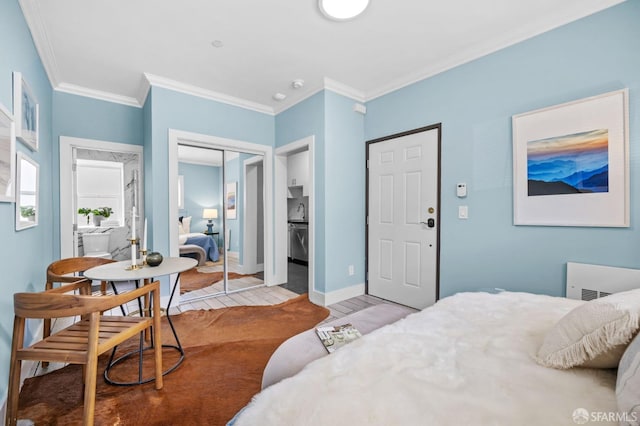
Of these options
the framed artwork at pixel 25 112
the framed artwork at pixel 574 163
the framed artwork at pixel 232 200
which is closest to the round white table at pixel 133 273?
the framed artwork at pixel 25 112

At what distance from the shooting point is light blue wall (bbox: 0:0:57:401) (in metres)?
1.62

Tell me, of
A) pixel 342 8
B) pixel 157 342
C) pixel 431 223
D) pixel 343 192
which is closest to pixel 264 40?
pixel 342 8

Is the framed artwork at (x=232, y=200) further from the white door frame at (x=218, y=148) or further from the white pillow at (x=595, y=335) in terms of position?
the white pillow at (x=595, y=335)

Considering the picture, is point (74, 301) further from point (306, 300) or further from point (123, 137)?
point (123, 137)

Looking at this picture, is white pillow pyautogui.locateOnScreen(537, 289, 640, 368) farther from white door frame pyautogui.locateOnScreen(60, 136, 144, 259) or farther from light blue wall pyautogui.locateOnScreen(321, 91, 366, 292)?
white door frame pyautogui.locateOnScreen(60, 136, 144, 259)

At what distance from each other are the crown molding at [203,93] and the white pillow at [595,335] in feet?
12.8

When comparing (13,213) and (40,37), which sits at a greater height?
(40,37)

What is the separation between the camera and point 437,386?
2.72 feet

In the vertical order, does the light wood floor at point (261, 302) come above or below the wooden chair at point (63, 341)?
below

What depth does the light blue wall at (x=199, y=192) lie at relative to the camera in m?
4.90

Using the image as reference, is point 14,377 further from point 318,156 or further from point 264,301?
point 318,156

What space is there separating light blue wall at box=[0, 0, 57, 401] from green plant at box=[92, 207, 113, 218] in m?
0.68

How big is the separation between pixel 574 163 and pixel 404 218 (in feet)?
5.14

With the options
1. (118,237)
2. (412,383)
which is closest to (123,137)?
(118,237)
